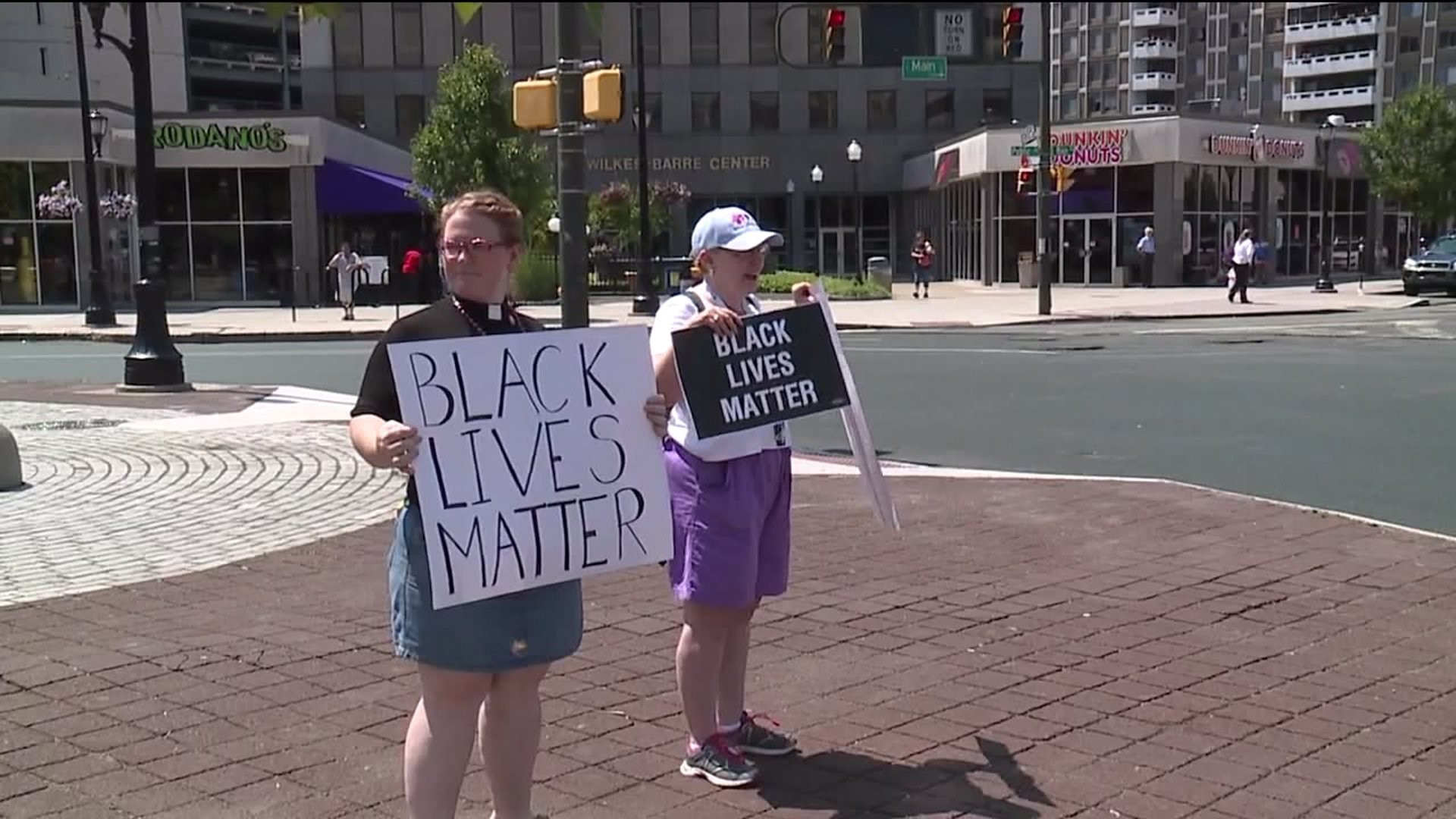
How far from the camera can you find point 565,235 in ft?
35.4

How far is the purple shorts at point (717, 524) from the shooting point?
4.38 meters

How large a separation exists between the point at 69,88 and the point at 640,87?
30588 millimetres

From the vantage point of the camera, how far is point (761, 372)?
4.54 m

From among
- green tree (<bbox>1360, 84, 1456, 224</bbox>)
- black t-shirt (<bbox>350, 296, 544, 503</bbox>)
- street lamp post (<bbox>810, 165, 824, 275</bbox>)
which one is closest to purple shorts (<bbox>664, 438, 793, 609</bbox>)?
black t-shirt (<bbox>350, 296, 544, 503</bbox>)

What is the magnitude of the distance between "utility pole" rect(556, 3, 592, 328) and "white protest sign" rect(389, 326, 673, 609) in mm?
6872

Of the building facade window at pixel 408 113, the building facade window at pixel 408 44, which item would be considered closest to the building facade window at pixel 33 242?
the building facade window at pixel 408 113

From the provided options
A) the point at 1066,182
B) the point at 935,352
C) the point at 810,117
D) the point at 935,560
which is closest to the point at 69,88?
the point at 810,117

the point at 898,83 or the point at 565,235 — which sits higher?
the point at 898,83

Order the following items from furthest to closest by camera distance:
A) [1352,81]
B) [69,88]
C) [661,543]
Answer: [1352,81], [69,88], [661,543]

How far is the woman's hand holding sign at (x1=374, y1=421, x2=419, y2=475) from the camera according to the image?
351 cm

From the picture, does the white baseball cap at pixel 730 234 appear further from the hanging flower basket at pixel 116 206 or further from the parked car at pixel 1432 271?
the parked car at pixel 1432 271

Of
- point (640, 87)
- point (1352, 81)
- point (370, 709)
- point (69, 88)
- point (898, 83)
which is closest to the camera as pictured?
point (370, 709)

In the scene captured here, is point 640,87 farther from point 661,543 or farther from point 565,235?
point 661,543

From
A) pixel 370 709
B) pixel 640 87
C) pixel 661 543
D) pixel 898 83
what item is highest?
pixel 898 83
